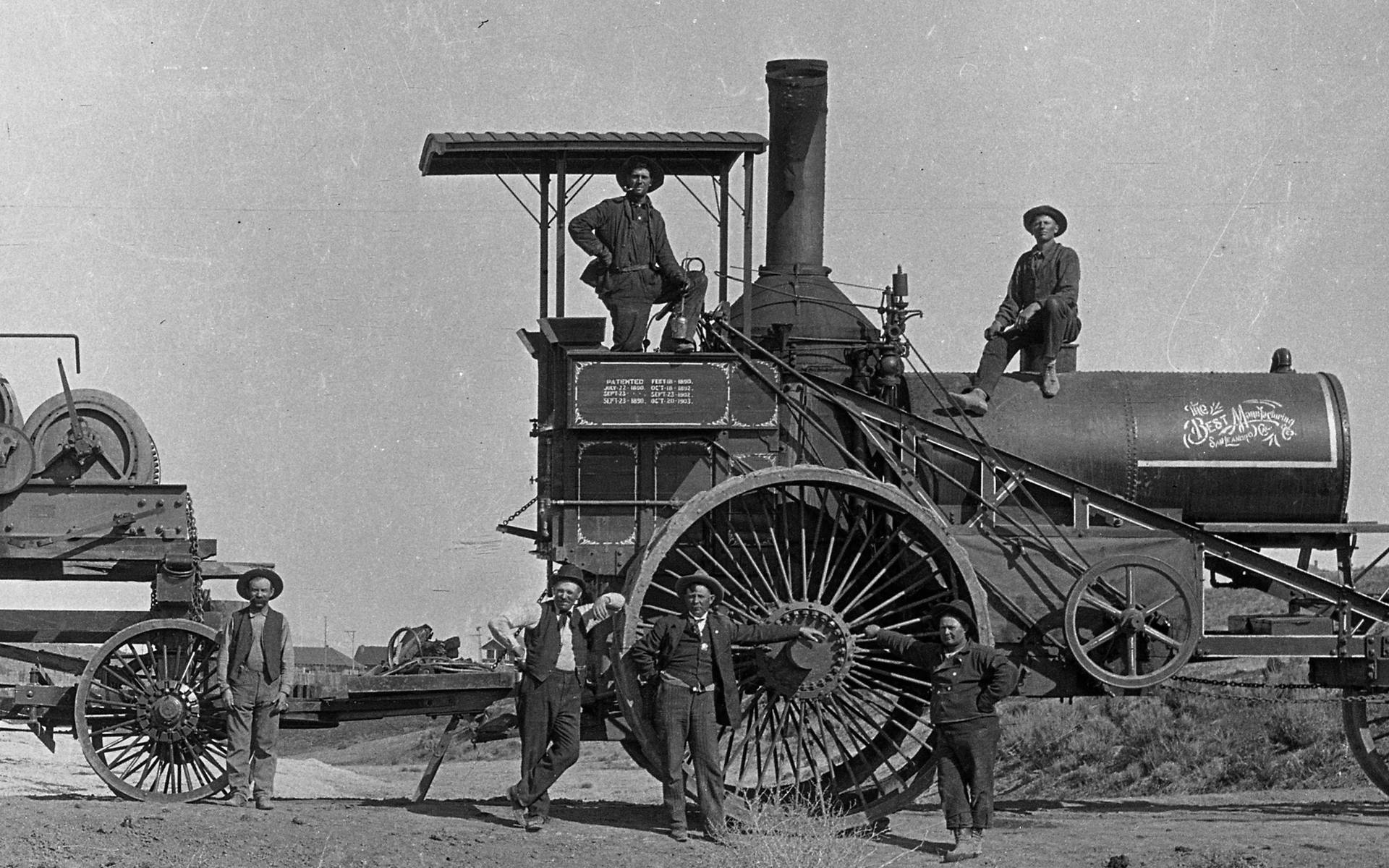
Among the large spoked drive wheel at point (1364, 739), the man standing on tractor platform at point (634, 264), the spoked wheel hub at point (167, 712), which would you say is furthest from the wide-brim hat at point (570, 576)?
the large spoked drive wheel at point (1364, 739)

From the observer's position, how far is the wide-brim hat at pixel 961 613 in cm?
1245

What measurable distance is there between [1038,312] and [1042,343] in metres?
0.22

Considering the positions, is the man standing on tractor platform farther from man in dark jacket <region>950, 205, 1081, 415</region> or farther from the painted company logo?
the painted company logo

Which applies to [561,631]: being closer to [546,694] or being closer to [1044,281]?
[546,694]

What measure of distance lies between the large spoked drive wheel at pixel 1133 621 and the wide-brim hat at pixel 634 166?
4.06 metres

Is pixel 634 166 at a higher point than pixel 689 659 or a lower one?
higher

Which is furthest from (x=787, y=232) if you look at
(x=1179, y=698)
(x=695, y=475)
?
(x=1179, y=698)

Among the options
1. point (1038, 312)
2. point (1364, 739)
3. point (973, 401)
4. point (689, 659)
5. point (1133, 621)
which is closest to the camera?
point (689, 659)

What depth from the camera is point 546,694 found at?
12234mm

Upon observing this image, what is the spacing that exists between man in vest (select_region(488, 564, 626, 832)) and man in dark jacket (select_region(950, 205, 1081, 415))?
325 centimetres

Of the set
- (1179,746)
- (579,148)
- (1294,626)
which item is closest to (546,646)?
(579,148)

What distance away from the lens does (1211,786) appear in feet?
60.1

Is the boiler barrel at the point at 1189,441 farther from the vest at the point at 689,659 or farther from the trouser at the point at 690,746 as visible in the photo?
the trouser at the point at 690,746

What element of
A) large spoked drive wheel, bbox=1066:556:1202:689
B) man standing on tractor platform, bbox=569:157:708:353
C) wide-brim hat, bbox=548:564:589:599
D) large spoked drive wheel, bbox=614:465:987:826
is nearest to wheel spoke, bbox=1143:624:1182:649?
large spoked drive wheel, bbox=1066:556:1202:689
